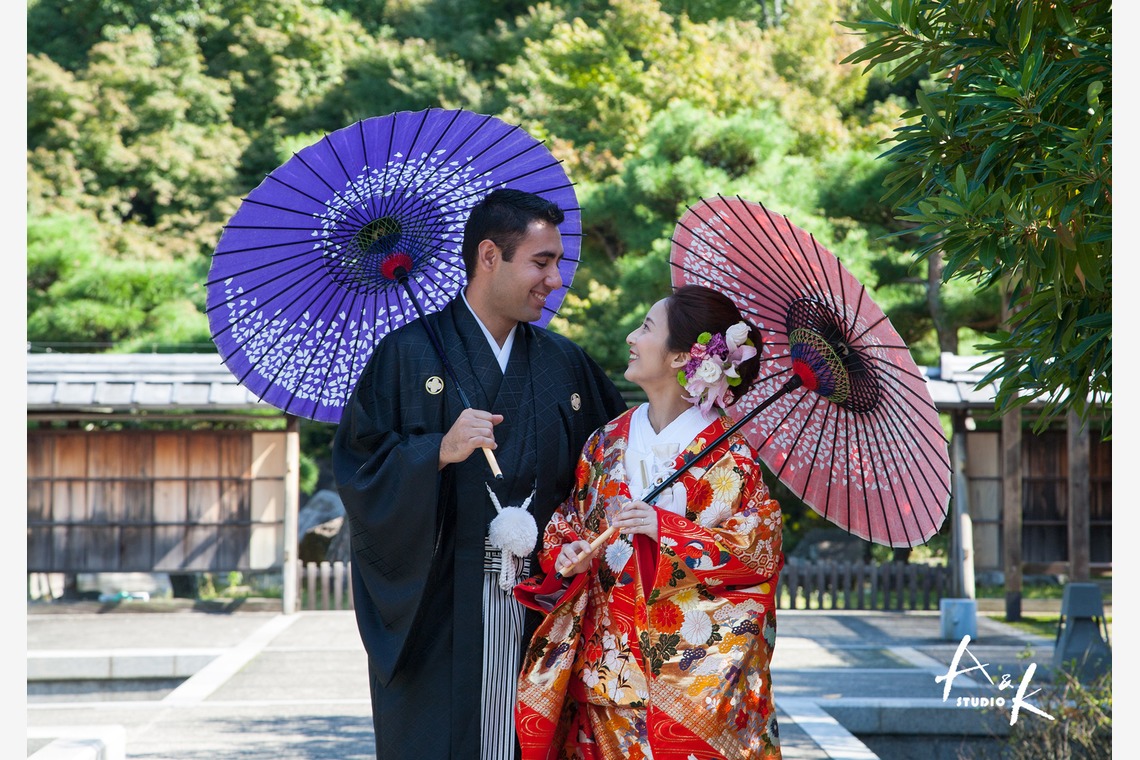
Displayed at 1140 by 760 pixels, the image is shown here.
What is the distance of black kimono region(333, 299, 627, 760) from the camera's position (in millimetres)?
3301

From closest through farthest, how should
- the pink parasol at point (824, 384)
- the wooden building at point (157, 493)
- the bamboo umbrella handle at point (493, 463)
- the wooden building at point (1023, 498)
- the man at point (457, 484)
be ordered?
the bamboo umbrella handle at point (493, 463) < the man at point (457, 484) < the pink parasol at point (824, 384) < the wooden building at point (1023, 498) < the wooden building at point (157, 493)

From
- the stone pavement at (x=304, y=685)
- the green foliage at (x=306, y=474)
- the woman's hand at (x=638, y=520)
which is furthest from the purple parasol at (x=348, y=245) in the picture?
the green foliage at (x=306, y=474)

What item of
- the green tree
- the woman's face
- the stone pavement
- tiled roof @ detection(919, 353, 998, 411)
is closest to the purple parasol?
the woman's face

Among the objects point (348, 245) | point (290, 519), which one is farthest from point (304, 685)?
point (348, 245)

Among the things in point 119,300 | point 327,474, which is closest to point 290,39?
point 327,474

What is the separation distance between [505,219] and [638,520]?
3.20ft

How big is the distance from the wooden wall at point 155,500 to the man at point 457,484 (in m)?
9.58

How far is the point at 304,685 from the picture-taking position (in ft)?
28.5

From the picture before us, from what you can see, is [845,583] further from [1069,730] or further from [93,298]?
[93,298]

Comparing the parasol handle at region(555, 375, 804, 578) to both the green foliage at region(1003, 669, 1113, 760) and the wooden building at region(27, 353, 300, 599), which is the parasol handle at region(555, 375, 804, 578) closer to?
the green foliage at region(1003, 669, 1113, 760)

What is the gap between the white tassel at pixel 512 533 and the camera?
10.7ft

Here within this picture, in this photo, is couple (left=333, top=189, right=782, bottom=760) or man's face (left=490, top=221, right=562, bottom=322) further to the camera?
man's face (left=490, top=221, right=562, bottom=322)

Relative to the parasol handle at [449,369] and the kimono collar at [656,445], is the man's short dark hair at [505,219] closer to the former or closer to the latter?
the parasol handle at [449,369]

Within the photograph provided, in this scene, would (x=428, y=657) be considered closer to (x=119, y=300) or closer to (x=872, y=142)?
(x=119, y=300)
